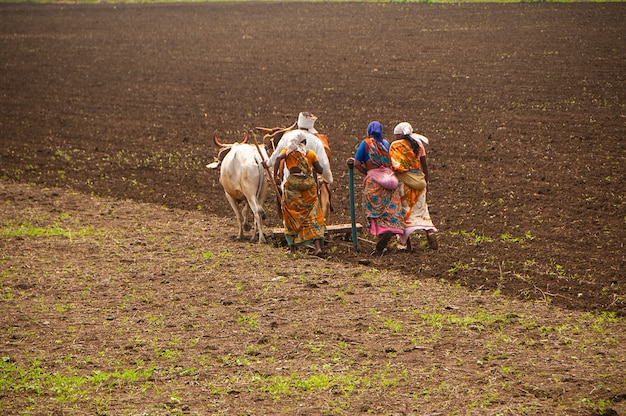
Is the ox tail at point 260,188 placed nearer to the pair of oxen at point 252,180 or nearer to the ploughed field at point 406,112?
the pair of oxen at point 252,180

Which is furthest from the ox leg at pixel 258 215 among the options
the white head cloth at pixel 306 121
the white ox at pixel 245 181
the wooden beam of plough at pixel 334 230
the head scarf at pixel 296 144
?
the white head cloth at pixel 306 121

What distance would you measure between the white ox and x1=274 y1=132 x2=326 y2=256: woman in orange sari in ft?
1.89

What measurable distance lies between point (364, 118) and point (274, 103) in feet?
10.1

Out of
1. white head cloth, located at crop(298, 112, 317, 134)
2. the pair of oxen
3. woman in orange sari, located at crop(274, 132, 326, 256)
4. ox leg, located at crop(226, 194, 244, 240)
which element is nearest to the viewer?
woman in orange sari, located at crop(274, 132, 326, 256)

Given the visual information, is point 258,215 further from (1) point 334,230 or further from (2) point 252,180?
(1) point 334,230

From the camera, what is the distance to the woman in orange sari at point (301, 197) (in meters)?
10.6

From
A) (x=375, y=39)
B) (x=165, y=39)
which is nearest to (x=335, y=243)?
(x=375, y=39)

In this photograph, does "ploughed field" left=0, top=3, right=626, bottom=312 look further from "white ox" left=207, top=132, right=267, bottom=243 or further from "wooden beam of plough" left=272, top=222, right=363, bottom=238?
"white ox" left=207, top=132, right=267, bottom=243

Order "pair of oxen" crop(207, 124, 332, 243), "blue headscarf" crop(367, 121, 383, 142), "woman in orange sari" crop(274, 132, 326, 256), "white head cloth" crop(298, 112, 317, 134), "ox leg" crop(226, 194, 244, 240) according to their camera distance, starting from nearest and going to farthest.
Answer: "blue headscarf" crop(367, 121, 383, 142) < "woman in orange sari" crop(274, 132, 326, 256) < "white head cloth" crop(298, 112, 317, 134) < "pair of oxen" crop(207, 124, 332, 243) < "ox leg" crop(226, 194, 244, 240)

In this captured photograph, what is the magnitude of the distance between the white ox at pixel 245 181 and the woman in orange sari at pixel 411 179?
75.5 inches

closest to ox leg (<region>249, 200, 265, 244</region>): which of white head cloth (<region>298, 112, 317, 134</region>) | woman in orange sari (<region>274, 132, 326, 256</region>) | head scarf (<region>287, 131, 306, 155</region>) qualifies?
woman in orange sari (<region>274, 132, 326, 256</region>)

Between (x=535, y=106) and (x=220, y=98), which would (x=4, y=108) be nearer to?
(x=220, y=98)

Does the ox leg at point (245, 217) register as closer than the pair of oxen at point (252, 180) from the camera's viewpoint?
No

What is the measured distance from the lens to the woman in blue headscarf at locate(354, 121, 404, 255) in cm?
1062
